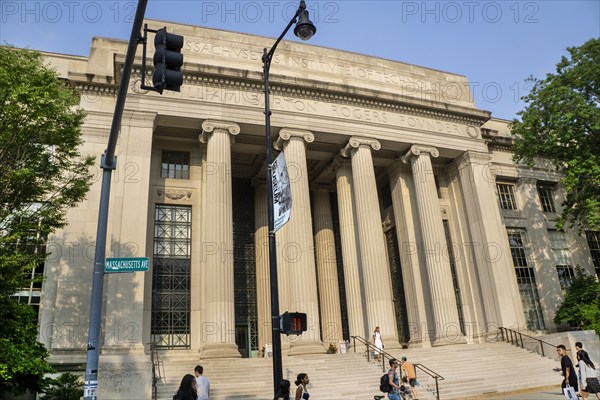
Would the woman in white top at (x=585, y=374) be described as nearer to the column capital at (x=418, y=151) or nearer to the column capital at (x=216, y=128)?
the column capital at (x=418, y=151)

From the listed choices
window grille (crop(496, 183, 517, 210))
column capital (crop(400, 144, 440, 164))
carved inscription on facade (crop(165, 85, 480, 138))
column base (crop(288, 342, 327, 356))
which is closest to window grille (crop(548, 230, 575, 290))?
window grille (crop(496, 183, 517, 210))

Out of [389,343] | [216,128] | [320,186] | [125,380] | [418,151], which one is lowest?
[125,380]

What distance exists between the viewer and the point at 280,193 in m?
11.4

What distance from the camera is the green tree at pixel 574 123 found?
2605 cm

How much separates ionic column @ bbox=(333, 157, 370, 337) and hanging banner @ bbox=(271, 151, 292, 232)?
15167mm

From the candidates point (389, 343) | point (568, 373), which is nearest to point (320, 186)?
point (389, 343)

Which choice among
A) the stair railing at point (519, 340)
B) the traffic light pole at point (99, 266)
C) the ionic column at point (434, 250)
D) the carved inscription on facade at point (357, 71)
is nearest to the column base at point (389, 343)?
the ionic column at point (434, 250)

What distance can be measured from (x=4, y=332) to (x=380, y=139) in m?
20.7

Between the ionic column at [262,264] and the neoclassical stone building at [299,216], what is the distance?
108 millimetres

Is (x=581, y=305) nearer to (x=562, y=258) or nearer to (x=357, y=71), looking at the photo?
(x=562, y=258)

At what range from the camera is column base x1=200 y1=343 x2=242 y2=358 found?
66.6ft

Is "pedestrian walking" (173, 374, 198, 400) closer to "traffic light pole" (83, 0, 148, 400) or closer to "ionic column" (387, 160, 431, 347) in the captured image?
"traffic light pole" (83, 0, 148, 400)

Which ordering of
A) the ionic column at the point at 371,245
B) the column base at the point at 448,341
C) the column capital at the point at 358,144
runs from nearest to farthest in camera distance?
the ionic column at the point at 371,245
the column base at the point at 448,341
the column capital at the point at 358,144

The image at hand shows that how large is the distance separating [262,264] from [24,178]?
15137 mm
